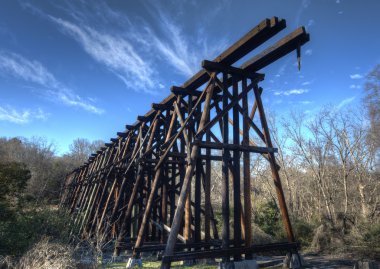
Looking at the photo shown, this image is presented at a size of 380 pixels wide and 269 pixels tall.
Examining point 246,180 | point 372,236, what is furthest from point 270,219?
point 246,180

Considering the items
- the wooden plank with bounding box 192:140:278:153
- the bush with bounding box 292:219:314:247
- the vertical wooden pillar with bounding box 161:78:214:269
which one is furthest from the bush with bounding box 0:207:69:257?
the bush with bounding box 292:219:314:247

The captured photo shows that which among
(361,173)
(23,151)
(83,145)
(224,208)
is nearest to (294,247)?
(224,208)

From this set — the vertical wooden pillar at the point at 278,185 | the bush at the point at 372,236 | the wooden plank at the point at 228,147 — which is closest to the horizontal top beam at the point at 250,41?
the vertical wooden pillar at the point at 278,185

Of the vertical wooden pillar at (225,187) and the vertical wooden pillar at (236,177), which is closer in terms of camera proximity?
the vertical wooden pillar at (225,187)

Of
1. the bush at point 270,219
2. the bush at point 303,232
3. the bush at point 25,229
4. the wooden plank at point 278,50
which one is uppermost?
the wooden plank at point 278,50

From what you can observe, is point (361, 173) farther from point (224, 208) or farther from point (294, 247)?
point (224, 208)

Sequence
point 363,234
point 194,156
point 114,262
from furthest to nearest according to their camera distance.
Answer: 1. point 363,234
2. point 114,262
3. point 194,156

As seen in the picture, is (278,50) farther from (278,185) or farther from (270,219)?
(270,219)

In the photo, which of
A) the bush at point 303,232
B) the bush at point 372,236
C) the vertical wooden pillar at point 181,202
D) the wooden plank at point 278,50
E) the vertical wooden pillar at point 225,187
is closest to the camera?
the vertical wooden pillar at point 181,202

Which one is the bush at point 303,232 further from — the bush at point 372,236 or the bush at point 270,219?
the bush at point 372,236

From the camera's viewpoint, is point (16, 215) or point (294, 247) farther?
point (16, 215)

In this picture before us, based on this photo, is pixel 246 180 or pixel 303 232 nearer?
pixel 246 180

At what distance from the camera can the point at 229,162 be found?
6.71m

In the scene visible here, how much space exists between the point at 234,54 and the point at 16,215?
7.44 meters
